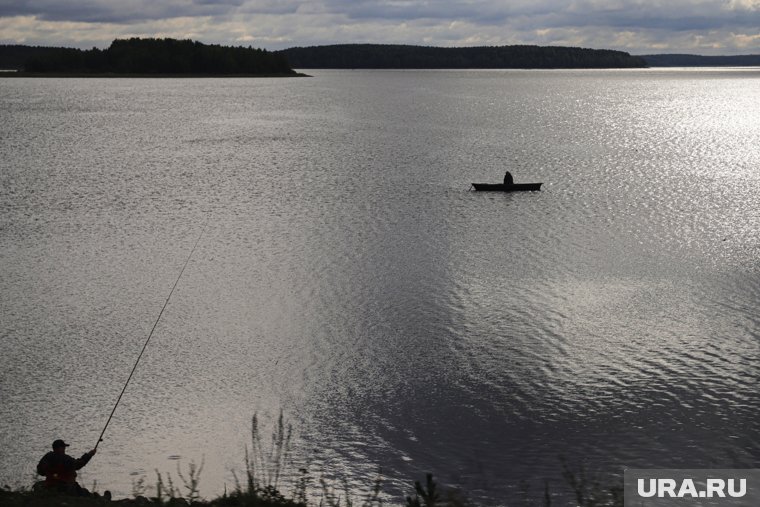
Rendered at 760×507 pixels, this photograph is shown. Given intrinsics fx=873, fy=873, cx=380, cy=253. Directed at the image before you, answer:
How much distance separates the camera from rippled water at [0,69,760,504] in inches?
712

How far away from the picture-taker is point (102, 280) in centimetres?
3122

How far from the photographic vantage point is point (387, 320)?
87.6ft

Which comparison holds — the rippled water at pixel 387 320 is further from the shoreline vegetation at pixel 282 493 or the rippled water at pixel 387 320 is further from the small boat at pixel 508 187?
the small boat at pixel 508 187

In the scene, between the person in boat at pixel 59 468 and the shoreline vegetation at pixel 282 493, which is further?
the person in boat at pixel 59 468

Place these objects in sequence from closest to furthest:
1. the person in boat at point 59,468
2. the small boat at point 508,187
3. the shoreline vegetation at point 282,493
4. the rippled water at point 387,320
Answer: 1. the shoreline vegetation at point 282,493
2. the person in boat at point 59,468
3. the rippled water at point 387,320
4. the small boat at point 508,187

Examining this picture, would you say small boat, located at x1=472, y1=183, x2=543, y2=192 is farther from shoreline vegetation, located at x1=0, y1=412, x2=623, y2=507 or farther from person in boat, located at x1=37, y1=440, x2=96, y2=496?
person in boat, located at x1=37, y1=440, x2=96, y2=496

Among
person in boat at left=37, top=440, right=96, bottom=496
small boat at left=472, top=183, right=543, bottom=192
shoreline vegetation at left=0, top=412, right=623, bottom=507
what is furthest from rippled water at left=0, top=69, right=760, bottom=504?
person in boat at left=37, top=440, right=96, bottom=496

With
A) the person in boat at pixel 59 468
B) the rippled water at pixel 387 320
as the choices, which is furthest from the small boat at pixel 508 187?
the person in boat at pixel 59 468

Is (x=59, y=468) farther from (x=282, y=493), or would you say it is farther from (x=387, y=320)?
(x=387, y=320)

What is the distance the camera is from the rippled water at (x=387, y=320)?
59.4 feet

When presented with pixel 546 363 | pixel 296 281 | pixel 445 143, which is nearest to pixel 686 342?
pixel 546 363

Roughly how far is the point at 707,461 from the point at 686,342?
25.0ft

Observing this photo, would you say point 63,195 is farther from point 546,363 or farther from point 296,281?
point 546,363

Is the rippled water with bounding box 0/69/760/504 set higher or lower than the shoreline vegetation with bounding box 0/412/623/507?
higher
